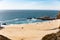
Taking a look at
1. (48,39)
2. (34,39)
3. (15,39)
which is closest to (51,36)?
(48,39)

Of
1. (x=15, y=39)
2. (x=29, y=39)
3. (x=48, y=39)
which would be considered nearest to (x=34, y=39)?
(x=29, y=39)

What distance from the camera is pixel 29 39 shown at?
30.1 feet

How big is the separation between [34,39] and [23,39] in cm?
59

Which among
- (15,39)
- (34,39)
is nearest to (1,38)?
(15,39)

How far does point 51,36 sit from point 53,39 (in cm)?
22

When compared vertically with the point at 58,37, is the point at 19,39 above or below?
below

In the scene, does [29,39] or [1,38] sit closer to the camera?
[1,38]

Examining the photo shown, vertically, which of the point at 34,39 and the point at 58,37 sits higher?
the point at 58,37

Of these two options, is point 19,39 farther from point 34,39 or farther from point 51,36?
point 51,36

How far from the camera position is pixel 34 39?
9.20 meters

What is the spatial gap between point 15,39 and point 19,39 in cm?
25

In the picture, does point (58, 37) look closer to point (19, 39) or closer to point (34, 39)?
point (34, 39)

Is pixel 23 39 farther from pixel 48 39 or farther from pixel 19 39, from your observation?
pixel 48 39

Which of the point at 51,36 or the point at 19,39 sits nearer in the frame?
the point at 51,36
